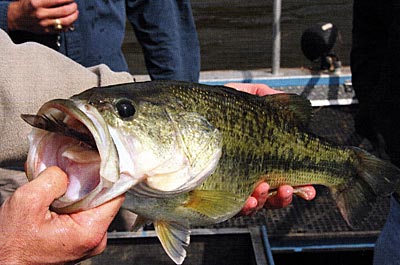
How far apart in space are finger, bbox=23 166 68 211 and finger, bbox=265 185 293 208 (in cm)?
98

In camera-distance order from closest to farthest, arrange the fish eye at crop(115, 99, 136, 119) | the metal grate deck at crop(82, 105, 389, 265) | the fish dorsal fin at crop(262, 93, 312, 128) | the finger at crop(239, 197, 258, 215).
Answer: the fish eye at crop(115, 99, 136, 119), the fish dorsal fin at crop(262, 93, 312, 128), the finger at crop(239, 197, 258, 215), the metal grate deck at crop(82, 105, 389, 265)

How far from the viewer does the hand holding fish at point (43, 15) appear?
2719 mm

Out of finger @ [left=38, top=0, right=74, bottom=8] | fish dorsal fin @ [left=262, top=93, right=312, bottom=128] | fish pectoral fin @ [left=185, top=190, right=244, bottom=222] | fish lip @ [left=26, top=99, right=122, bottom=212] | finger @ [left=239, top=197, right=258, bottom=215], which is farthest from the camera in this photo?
finger @ [left=38, top=0, right=74, bottom=8]

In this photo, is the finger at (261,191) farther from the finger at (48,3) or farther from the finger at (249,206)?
the finger at (48,3)

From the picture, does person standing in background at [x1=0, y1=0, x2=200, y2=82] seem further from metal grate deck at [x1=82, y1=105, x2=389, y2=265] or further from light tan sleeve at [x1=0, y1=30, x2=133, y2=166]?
metal grate deck at [x1=82, y1=105, x2=389, y2=265]

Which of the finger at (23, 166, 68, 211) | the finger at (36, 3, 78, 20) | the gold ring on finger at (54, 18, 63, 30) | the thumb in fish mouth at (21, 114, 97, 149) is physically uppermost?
the finger at (36, 3, 78, 20)

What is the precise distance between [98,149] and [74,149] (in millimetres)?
112

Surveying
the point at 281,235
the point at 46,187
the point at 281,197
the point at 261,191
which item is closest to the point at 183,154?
the point at 46,187

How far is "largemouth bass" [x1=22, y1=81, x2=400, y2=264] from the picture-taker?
58.4 inches

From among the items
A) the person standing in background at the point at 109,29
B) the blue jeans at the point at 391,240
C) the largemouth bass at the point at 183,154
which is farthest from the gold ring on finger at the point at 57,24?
the blue jeans at the point at 391,240

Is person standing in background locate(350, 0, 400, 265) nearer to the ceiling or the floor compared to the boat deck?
nearer to the ceiling

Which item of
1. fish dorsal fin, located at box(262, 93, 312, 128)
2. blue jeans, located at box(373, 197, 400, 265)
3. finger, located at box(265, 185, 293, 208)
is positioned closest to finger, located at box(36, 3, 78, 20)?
fish dorsal fin, located at box(262, 93, 312, 128)

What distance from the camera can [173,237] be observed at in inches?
73.9

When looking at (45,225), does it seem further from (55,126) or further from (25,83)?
(25,83)
